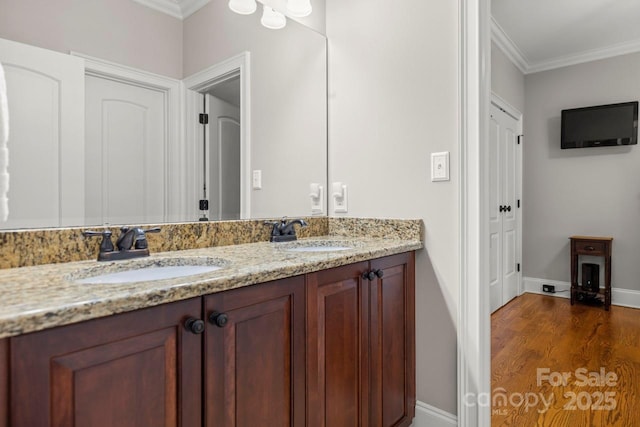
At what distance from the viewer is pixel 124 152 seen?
4.43ft

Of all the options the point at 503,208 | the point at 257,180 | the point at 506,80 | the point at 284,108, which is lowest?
the point at 503,208

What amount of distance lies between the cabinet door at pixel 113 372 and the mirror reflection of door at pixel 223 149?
0.85 meters

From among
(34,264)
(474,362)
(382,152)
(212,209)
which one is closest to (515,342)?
(474,362)

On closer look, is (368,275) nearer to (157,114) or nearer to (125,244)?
(125,244)

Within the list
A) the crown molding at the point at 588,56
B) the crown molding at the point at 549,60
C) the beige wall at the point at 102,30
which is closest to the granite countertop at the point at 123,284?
the beige wall at the point at 102,30

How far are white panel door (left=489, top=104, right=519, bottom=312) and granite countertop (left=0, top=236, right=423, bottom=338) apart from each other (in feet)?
7.84

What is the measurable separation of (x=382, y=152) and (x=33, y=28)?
135 centimetres

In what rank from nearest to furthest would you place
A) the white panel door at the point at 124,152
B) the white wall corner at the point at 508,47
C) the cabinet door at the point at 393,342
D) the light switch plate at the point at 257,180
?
the white panel door at the point at 124,152 < the cabinet door at the point at 393,342 < the light switch plate at the point at 257,180 < the white wall corner at the point at 508,47

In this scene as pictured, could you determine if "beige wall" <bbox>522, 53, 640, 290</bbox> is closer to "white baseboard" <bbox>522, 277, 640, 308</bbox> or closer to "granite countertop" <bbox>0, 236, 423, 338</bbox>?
"white baseboard" <bbox>522, 277, 640, 308</bbox>

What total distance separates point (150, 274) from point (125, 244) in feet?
0.41

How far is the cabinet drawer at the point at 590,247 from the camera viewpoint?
Result: 11.8 ft

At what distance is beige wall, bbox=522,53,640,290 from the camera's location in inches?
144

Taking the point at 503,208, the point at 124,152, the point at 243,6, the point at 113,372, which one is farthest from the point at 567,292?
the point at 113,372

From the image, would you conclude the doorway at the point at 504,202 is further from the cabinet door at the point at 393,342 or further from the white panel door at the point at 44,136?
the white panel door at the point at 44,136
